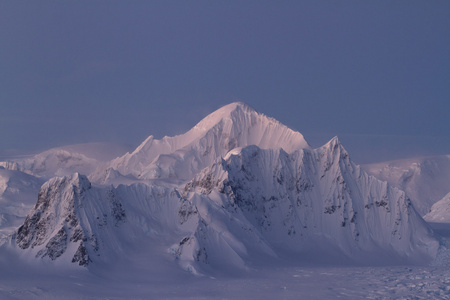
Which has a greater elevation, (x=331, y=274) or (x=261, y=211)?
(x=261, y=211)

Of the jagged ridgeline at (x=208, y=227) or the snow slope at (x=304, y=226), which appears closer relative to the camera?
the jagged ridgeline at (x=208, y=227)

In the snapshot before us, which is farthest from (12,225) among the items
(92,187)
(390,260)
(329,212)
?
(390,260)

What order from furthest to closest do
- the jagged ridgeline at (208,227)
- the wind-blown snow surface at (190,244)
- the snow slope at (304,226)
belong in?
the snow slope at (304,226)
the jagged ridgeline at (208,227)
the wind-blown snow surface at (190,244)

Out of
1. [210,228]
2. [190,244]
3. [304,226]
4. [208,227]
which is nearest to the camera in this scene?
[190,244]

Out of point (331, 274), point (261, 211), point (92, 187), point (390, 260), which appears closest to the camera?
point (331, 274)

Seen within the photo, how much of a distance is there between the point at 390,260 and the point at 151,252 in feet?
258

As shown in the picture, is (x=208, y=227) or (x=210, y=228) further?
(x=210, y=228)

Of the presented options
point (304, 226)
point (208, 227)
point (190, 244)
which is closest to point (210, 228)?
point (208, 227)

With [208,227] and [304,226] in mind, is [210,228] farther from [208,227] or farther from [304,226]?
[304,226]

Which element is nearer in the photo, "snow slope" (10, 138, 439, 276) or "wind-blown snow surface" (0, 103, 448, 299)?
"wind-blown snow surface" (0, 103, 448, 299)

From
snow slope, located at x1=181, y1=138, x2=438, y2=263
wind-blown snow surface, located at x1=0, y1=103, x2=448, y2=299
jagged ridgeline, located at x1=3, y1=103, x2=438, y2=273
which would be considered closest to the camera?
wind-blown snow surface, located at x1=0, y1=103, x2=448, y2=299

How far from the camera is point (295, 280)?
12100 cm

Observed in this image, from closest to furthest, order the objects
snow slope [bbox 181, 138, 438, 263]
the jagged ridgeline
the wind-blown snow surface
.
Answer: the wind-blown snow surface < the jagged ridgeline < snow slope [bbox 181, 138, 438, 263]

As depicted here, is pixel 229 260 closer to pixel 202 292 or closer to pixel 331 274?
pixel 331 274
